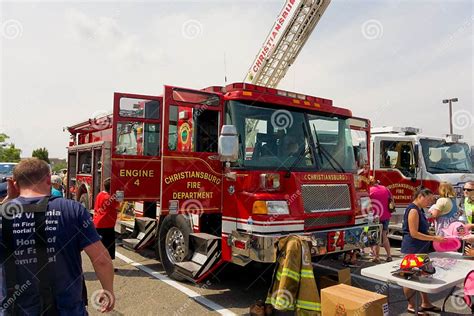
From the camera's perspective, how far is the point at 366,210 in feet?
18.2

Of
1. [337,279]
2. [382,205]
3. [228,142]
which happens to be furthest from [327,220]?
[382,205]

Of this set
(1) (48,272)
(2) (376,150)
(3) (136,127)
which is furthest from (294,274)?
(2) (376,150)

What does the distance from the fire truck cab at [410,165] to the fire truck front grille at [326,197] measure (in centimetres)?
402

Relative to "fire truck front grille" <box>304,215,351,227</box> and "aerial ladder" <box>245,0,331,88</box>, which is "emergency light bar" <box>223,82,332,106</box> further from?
"aerial ladder" <box>245,0,331,88</box>

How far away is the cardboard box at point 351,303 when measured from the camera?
11.1 ft

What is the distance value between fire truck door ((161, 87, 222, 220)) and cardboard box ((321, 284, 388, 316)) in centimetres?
192

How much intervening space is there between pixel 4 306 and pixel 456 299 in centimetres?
524

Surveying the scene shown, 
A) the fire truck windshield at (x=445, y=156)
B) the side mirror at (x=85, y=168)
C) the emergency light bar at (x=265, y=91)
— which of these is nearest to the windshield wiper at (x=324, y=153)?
the emergency light bar at (x=265, y=91)

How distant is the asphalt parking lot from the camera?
4480 millimetres

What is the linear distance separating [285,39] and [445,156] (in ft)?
16.4

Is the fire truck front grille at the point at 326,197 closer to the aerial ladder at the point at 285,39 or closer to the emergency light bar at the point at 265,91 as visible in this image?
the emergency light bar at the point at 265,91

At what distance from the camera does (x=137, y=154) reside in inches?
227

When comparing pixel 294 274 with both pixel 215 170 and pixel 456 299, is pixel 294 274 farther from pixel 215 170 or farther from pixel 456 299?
pixel 456 299

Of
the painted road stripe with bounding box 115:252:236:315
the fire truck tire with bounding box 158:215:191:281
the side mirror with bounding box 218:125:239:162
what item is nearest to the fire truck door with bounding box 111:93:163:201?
the fire truck tire with bounding box 158:215:191:281
